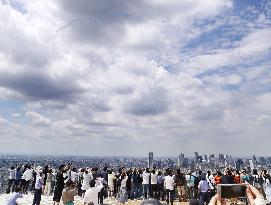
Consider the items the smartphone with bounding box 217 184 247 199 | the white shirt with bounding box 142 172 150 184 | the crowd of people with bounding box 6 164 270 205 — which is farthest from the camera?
the white shirt with bounding box 142 172 150 184

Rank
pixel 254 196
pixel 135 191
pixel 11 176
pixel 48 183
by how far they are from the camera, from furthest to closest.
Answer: pixel 48 183
pixel 135 191
pixel 11 176
pixel 254 196

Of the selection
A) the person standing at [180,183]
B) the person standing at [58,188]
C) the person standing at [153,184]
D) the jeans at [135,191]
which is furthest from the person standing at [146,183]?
the person standing at [58,188]

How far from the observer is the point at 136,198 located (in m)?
22.5

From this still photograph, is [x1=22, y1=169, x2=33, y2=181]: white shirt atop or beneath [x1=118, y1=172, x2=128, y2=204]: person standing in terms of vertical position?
atop

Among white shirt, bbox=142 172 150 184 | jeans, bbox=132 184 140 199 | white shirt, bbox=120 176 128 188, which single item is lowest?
jeans, bbox=132 184 140 199

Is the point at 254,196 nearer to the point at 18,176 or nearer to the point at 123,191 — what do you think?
the point at 123,191

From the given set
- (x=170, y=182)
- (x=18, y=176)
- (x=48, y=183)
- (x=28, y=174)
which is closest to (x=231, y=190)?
(x=170, y=182)

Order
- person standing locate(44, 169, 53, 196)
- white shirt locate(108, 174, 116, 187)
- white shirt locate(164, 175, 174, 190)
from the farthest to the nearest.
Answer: person standing locate(44, 169, 53, 196) → white shirt locate(108, 174, 116, 187) → white shirt locate(164, 175, 174, 190)

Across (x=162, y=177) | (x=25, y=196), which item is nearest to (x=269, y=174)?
(x=162, y=177)

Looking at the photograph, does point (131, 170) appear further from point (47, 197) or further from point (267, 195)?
point (267, 195)

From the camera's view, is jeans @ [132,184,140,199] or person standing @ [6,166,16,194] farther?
jeans @ [132,184,140,199]

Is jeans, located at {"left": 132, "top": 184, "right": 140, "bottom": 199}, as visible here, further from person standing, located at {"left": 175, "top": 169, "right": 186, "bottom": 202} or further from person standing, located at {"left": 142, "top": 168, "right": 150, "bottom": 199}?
person standing, located at {"left": 175, "top": 169, "right": 186, "bottom": 202}

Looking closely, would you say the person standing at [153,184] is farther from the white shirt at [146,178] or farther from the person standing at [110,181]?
the person standing at [110,181]

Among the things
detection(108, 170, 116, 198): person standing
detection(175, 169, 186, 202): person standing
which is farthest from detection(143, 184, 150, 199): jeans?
detection(108, 170, 116, 198): person standing
